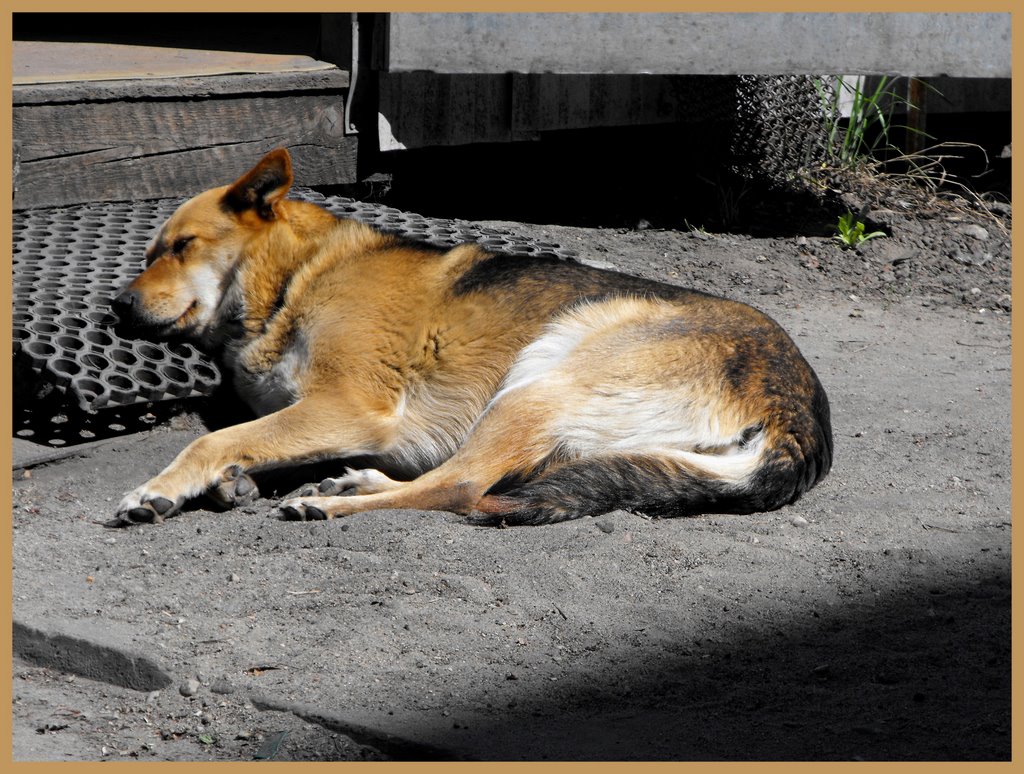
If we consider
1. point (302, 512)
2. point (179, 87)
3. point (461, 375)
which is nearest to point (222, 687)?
point (302, 512)

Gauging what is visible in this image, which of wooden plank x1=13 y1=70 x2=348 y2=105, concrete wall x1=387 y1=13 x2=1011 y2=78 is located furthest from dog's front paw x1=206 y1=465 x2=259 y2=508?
concrete wall x1=387 y1=13 x2=1011 y2=78

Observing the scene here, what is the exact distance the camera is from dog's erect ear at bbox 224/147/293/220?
452 cm

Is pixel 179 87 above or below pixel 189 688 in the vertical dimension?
above

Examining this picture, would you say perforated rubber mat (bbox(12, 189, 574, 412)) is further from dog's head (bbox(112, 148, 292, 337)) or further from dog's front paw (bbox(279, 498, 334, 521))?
dog's front paw (bbox(279, 498, 334, 521))

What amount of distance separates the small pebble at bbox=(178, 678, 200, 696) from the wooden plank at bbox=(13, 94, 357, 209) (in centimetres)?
419

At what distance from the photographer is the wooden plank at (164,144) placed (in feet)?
20.5

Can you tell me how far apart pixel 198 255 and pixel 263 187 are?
392 mm

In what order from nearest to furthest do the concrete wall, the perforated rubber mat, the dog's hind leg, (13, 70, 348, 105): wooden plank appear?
the dog's hind leg
the perforated rubber mat
(13, 70, 348, 105): wooden plank
the concrete wall

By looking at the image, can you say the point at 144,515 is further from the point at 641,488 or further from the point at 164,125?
the point at 164,125

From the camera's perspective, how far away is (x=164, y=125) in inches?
259

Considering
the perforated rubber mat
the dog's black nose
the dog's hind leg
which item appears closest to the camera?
the dog's hind leg

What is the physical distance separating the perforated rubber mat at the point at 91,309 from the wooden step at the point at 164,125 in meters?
0.26

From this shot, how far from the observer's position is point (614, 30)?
6.85 m

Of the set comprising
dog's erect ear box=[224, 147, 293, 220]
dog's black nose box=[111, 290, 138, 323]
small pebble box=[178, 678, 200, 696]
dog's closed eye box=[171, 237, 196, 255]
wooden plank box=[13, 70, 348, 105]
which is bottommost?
small pebble box=[178, 678, 200, 696]
